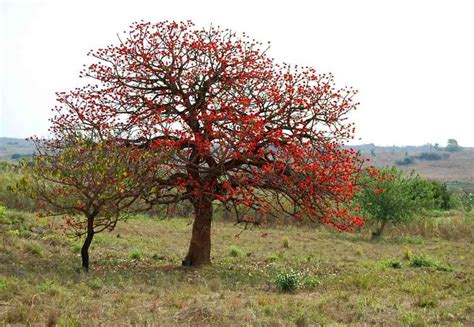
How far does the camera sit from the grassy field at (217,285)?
9.02m

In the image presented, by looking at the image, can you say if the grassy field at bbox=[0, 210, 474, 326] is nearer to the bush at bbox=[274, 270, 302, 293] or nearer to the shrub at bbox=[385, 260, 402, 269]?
the shrub at bbox=[385, 260, 402, 269]

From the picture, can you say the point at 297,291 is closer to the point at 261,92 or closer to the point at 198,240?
the point at 198,240

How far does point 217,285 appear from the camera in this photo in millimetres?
12961

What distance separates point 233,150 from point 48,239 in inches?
359

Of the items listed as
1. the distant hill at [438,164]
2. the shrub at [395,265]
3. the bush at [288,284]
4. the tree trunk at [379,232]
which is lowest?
the tree trunk at [379,232]

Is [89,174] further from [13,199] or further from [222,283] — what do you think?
[13,199]

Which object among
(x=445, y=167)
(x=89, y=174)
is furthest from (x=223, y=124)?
(x=445, y=167)

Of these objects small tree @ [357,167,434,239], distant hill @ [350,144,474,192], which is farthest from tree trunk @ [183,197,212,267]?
distant hill @ [350,144,474,192]

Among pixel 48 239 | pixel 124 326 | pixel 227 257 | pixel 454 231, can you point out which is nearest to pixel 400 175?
pixel 454 231

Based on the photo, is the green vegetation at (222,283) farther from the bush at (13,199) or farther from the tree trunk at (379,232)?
the bush at (13,199)

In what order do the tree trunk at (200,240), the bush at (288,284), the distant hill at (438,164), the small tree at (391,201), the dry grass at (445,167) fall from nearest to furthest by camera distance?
the bush at (288,284), the tree trunk at (200,240), the small tree at (391,201), the dry grass at (445,167), the distant hill at (438,164)

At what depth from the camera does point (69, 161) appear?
12.0m

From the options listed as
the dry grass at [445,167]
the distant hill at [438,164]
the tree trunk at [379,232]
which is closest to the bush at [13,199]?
the tree trunk at [379,232]

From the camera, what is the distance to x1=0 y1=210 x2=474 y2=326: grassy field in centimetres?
902
